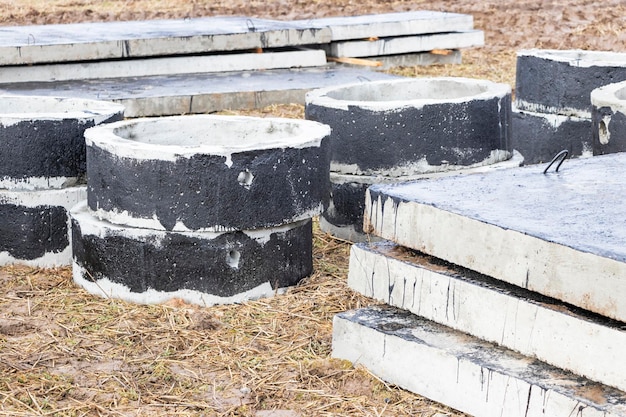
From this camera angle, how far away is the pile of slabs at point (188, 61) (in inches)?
384

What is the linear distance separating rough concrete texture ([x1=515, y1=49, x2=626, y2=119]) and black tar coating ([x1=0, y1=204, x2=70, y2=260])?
150 inches

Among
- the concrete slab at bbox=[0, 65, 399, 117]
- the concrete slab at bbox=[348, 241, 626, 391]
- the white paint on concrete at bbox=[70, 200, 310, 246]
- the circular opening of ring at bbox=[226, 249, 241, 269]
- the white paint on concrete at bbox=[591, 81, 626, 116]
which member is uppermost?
the white paint on concrete at bbox=[591, 81, 626, 116]

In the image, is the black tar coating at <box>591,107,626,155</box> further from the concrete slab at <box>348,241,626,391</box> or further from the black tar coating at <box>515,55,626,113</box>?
the concrete slab at <box>348,241,626,391</box>

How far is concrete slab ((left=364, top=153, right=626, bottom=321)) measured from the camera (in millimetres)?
3361

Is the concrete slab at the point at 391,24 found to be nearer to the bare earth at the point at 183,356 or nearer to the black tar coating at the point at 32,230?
the bare earth at the point at 183,356

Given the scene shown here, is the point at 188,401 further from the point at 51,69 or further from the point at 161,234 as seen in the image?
the point at 51,69

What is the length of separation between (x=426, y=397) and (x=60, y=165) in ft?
8.39

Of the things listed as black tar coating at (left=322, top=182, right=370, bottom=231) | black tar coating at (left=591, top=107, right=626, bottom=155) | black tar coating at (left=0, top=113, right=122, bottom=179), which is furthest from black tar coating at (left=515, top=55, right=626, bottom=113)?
black tar coating at (left=0, top=113, right=122, bottom=179)

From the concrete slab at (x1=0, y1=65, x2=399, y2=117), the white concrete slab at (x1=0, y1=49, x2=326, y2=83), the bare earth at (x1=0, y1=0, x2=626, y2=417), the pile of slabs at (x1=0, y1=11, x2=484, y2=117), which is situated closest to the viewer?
the bare earth at (x1=0, y1=0, x2=626, y2=417)

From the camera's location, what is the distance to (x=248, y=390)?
4.07 meters

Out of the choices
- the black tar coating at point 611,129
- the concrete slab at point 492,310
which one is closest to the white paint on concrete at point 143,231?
the concrete slab at point 492,310

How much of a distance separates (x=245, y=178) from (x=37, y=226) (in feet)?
4.47

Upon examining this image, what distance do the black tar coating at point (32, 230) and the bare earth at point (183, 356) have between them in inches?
4.7

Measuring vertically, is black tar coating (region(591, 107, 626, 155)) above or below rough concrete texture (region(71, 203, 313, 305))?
above
